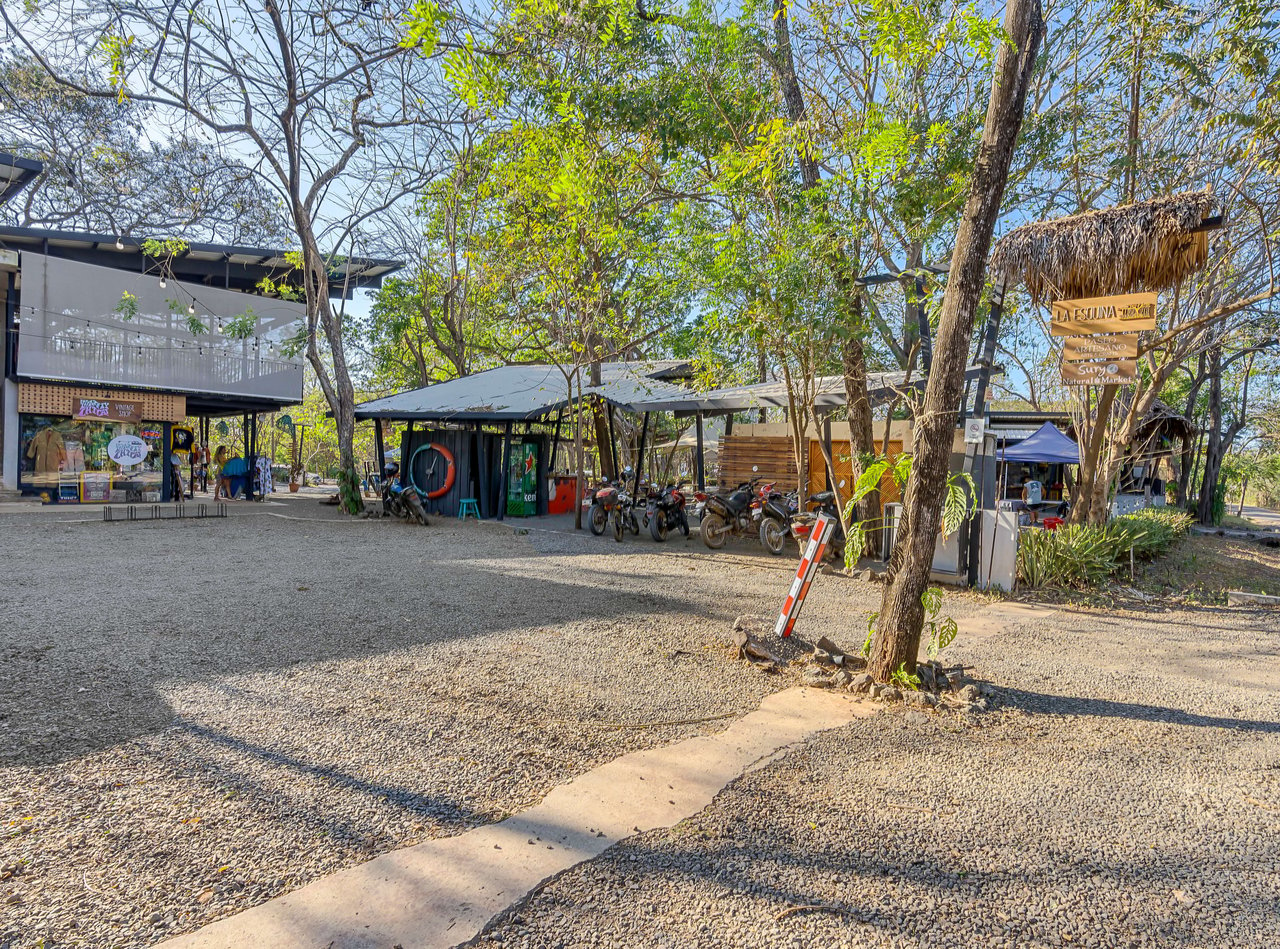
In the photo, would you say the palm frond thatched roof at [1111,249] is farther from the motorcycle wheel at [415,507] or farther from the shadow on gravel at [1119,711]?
the motorcycle wheel at [415,507]

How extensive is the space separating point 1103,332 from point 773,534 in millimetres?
5284

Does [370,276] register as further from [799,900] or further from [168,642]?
[799,900]

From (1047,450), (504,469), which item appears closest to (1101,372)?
(504,469)

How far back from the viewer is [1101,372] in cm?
729

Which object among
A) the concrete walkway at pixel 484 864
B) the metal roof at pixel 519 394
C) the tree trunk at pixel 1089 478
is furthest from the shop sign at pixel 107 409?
the tree trunk at pixel 1089 478

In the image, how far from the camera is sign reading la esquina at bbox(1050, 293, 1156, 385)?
6.88 meters

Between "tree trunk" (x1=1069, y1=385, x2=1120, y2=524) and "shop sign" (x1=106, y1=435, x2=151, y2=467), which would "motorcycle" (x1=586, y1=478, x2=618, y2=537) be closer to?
"tree trunk" (x1=1069, y1=385, x2=1120, y2=524)

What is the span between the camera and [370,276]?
24.5 m

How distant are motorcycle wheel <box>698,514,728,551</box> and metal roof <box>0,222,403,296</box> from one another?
11.5 metres

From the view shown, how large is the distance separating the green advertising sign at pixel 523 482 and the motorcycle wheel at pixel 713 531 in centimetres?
607

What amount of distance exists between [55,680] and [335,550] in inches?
247

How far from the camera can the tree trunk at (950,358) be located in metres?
4.41

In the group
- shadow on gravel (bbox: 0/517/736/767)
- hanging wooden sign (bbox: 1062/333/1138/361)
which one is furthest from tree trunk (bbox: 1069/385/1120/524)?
shadow on gravel (bbox: 0/517/736/767)

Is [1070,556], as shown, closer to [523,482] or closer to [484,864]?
[484,864]
